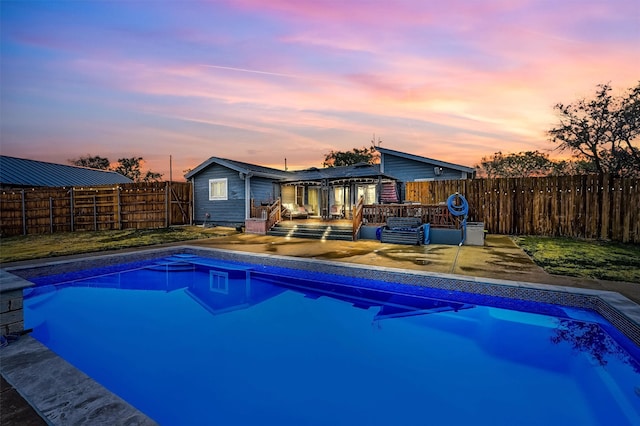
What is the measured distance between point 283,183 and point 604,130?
59.2 feet

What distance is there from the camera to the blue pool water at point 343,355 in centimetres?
306

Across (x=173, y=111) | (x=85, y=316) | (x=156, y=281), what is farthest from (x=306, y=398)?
(x=173, y=111)

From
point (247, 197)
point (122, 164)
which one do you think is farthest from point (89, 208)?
point (122, 164)

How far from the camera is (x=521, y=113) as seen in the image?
1523 centimetres

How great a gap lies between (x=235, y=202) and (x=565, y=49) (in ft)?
51.7

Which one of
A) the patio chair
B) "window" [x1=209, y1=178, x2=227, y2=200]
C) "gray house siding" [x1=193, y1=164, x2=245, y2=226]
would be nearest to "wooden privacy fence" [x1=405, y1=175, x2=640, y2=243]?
the patio chair

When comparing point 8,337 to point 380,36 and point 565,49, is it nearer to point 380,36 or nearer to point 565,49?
point 380,36

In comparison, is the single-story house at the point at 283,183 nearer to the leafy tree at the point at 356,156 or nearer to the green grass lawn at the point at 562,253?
the green grass lawn at the point at 562,253

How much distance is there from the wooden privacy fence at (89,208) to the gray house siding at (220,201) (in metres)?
1.14

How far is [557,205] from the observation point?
37.7ft

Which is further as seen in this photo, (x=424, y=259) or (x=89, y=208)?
(x=89, y=208)

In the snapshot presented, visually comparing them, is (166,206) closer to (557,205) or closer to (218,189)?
(218,189)

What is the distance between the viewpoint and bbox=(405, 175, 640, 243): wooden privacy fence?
10266mm

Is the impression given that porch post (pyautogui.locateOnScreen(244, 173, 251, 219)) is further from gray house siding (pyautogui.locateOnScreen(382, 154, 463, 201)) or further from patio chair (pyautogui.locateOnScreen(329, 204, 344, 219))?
gray house siding (pyautogui.locateOnScreen(382, 154, 463, 201))
